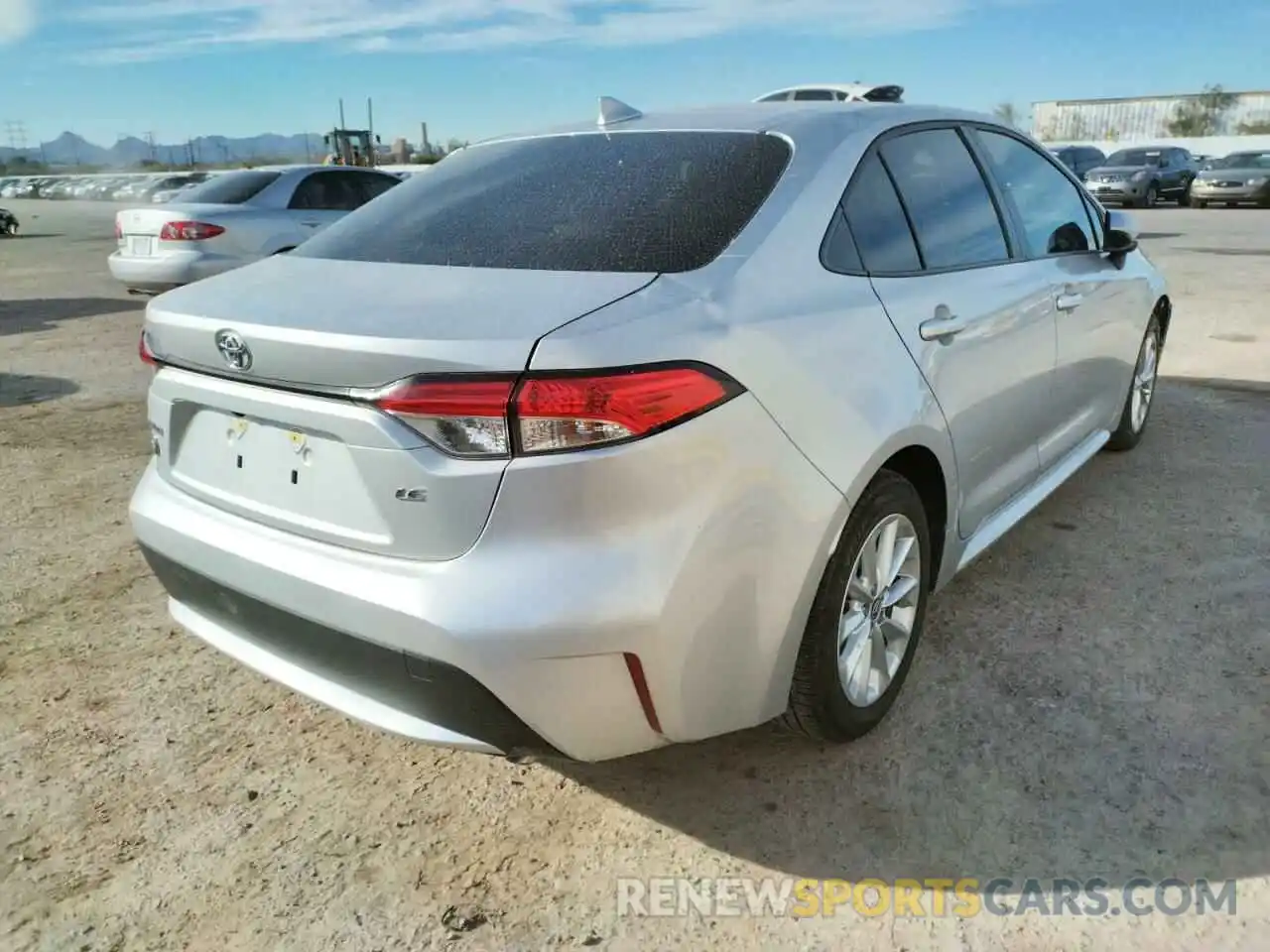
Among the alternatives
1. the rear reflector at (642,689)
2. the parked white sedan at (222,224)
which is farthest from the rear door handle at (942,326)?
the parked white sedan at (222,224)

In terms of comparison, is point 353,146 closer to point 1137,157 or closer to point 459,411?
point 1137,157

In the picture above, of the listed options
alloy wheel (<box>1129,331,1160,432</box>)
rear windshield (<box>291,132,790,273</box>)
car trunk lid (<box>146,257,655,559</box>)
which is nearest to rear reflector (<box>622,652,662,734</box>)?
car trunk lid (<box>146,257,655,559</box>)

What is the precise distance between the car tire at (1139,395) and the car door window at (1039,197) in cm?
106

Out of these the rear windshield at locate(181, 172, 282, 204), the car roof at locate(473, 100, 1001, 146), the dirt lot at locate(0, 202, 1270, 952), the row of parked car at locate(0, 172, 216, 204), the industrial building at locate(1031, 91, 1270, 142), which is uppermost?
the industrial building at locate(1031, 91, 1270, 142)

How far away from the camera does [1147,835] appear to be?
219 centimetres

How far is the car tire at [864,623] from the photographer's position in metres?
2.25

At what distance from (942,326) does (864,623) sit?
804 millimetres

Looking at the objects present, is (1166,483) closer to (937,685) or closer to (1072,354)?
(1072,354)

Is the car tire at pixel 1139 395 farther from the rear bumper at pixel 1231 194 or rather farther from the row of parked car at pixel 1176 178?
the rear bumper at pixel 1231 194

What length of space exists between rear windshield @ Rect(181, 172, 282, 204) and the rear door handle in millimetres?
8566

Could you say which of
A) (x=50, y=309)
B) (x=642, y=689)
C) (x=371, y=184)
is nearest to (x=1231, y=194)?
(x=371, y=184)

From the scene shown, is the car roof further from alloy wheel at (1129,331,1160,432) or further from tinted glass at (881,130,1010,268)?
alloy wheel at (1129,331,1160,432)

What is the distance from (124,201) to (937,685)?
49.0 metres

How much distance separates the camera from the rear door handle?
2512 mm
